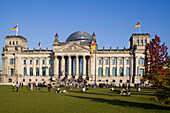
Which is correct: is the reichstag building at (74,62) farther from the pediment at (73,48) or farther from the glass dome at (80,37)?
the glass dome at (80,37)

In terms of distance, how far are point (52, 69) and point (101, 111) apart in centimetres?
7279

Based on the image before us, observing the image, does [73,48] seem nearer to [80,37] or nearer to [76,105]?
[80,37]

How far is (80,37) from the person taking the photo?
99.8 metres

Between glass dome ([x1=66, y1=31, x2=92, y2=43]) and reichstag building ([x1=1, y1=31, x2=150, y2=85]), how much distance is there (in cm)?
1044

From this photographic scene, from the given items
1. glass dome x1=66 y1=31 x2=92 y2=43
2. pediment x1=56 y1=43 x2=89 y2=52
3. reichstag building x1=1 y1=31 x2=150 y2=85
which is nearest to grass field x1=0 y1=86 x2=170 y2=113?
reichstag building x1=1 y1=31 x2=150 y2=85

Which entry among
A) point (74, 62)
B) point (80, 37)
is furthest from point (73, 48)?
point (80, 37)

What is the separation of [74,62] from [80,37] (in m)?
16.6

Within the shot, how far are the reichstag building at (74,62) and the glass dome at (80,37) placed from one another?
10436 millimetres

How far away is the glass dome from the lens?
99.0 m

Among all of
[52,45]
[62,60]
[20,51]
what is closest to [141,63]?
[62,60]

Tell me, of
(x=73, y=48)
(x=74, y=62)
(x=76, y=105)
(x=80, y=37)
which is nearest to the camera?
(x=76, y=105)

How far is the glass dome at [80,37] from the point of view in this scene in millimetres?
98956

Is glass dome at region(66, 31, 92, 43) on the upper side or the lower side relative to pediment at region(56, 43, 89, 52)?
upper

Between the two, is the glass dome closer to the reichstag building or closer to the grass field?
the reichstag building
